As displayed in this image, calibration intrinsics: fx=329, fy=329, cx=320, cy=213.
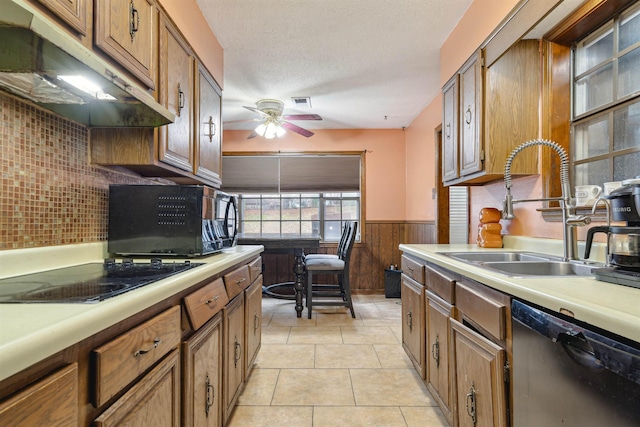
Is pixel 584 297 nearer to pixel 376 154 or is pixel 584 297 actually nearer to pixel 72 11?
pixel 72 11

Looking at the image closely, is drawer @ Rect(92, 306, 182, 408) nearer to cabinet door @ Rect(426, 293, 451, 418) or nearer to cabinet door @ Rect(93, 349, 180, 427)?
cabinet door @ Rect(93, 349, 180, 427)

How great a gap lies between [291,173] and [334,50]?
7.51 ft

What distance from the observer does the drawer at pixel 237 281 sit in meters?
1.57

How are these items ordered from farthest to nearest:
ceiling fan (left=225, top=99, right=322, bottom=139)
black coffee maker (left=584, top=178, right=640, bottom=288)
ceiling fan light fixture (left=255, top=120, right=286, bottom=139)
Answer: ceiling fan light fixture (left=255, top=120, right=286, bottom=139) < ceiling fan (left=225, top=99, right=322, bottom=139) < black coffee maker (left=584, top=178, right=640, bottom=288)

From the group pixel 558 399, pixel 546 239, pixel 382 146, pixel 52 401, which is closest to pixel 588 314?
pixel 558 399

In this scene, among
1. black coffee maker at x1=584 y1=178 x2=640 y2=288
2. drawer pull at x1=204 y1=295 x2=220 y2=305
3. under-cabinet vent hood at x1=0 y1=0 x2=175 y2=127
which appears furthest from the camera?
drawer pull at x1=204 y1=295 x2=220 y2=305

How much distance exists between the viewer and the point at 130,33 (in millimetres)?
1329

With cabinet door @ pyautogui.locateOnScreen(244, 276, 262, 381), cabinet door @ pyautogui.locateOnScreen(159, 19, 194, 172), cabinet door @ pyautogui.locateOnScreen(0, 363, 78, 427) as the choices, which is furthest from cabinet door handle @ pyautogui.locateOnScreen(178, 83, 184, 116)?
cabinet door @ pyautogui.locateOnScreen(0, 363, 78, 427)

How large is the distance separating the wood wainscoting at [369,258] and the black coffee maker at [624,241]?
365 cm

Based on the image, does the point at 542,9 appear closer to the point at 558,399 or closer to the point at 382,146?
the point at 558,399

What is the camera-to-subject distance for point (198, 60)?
2.04 m

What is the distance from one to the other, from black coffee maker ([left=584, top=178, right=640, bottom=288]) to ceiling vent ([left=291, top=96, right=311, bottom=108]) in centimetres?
309

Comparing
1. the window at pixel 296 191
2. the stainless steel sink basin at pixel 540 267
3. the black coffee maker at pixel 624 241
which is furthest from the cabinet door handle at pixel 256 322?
the window at pixel 296 191

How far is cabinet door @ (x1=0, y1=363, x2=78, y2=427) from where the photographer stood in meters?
0.47
